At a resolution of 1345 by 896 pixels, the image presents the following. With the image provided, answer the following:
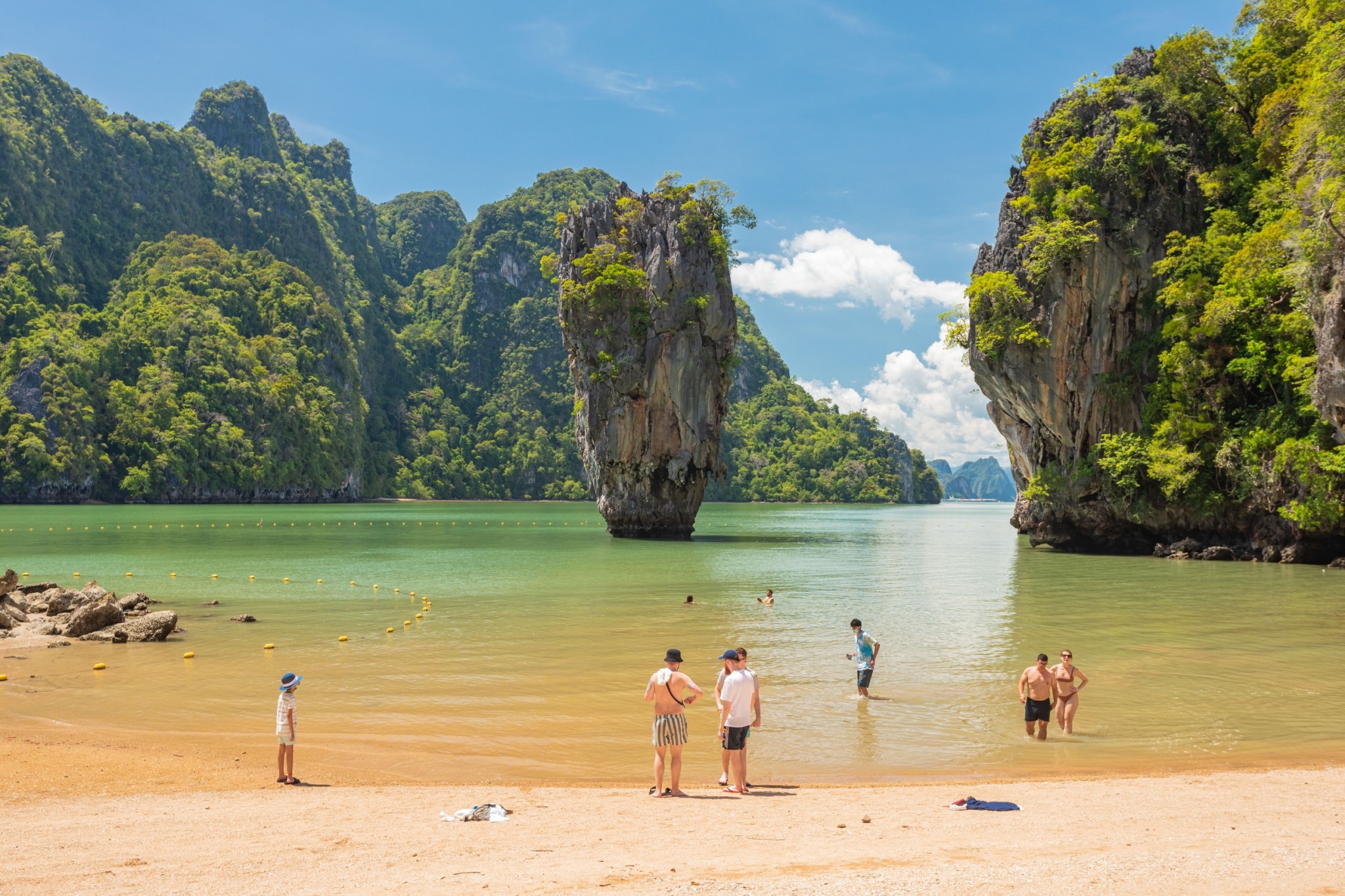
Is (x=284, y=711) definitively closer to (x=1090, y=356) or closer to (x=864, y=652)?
(x=864, y=652)

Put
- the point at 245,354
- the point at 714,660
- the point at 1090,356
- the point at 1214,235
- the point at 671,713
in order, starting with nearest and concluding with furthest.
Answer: the point at 671,713
the point at 714,660
the point at 1214,235
the point at 1090,356
the point at 245,354

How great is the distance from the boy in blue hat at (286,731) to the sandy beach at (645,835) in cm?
24

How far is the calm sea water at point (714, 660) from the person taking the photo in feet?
39.3

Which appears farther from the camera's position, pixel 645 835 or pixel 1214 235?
pixel 1214 235

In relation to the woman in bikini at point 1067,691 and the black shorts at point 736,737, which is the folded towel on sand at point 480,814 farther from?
the woman in bikini at point 1067,691

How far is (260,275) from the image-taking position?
139125 mm

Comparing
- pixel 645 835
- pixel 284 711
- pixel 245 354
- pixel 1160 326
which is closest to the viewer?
pixel 645 835

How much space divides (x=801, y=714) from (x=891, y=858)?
260 inches

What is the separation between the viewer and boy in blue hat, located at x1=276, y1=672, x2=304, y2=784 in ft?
33.7

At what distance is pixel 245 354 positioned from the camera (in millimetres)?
122562

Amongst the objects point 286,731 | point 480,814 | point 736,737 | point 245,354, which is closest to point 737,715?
point 736,737

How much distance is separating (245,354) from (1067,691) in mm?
128836

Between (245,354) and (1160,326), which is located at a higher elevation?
(245,354)

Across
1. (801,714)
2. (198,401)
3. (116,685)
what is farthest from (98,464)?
(801,714)
